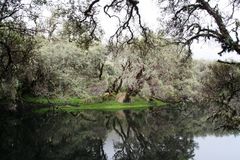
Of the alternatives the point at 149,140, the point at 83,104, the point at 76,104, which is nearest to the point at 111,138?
the point at 149,140

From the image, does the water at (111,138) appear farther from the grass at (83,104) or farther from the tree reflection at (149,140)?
the grass at (83,104)

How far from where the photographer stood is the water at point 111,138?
28.2 m

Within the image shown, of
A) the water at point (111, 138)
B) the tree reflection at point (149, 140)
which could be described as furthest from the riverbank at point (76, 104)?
the tree reflection at point (149, 140)

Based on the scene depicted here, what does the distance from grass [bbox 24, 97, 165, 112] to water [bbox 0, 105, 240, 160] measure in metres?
2.23

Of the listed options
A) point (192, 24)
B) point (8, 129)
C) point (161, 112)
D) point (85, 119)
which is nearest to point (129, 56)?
point (161, 112)

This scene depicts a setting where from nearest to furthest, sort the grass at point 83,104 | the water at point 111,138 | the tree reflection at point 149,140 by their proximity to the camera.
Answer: the water at point 111,138
the tree reflection at point 149,140
the grass at point 83,104

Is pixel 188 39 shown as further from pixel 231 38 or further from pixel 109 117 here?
pixel 109 117

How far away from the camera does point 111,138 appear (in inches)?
1475

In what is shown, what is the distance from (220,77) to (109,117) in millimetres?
15483

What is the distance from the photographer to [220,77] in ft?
139

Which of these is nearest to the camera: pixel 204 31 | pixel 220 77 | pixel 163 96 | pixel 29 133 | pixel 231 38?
pixel 231 38

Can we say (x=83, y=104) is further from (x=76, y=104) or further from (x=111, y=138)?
(x=111, y=138)

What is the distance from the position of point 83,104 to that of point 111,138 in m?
21.8

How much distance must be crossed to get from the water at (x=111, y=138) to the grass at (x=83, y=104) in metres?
2.23
